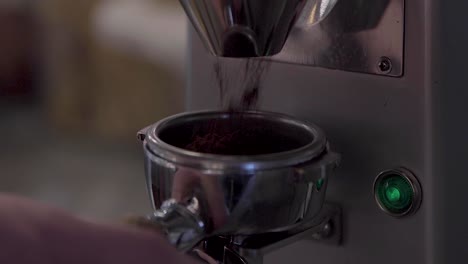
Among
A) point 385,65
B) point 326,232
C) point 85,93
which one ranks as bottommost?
point 85,93

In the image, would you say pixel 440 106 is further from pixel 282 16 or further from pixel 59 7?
pixel 59 7

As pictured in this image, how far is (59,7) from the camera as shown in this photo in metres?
2.20

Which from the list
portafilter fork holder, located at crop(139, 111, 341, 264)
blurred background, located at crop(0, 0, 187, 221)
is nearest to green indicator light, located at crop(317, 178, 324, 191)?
portafilter fork holder, located at crop(139, 111, 341, 264)

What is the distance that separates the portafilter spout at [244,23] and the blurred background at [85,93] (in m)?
1.27

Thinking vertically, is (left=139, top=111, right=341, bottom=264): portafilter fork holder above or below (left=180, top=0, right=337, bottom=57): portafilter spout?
below

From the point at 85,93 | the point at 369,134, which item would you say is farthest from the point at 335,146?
the point at 85,93

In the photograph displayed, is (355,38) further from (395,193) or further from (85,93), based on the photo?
(85,93)

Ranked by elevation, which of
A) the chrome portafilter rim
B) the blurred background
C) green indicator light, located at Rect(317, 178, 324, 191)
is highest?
the chrome portafilter rim

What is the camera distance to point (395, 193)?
0.44m

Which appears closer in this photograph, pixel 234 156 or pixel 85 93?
pixel 234 156

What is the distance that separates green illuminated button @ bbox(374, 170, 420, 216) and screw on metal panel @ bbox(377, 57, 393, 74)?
0.05 meters

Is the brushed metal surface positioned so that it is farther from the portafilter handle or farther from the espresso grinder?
the portafilter handle

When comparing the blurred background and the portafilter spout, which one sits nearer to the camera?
the portafilter spout

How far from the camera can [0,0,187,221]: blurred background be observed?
187 cm
